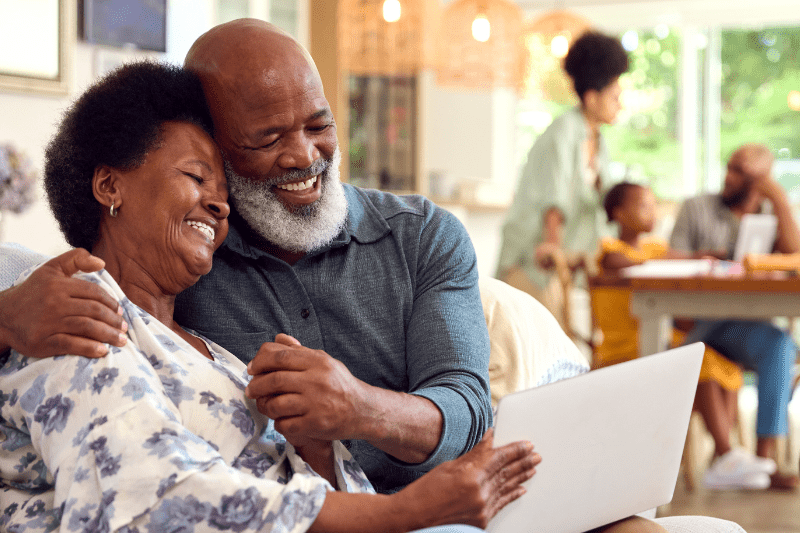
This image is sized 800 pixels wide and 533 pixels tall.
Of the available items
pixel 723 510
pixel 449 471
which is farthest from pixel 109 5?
pixel 723 510

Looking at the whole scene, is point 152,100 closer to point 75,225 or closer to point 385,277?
point 75,225

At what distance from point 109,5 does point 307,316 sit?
196 centimetres

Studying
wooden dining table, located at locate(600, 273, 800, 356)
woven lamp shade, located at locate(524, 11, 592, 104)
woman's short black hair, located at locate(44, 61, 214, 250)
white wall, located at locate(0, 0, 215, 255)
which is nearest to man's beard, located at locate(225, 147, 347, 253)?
woman's short black hair, located at locate(44, 61, 214, 250)

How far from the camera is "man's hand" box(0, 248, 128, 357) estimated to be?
3.03 feet

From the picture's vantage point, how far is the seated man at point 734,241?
325 cm

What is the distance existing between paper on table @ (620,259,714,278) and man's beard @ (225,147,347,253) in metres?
1.89

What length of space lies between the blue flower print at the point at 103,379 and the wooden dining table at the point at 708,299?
2305 mm

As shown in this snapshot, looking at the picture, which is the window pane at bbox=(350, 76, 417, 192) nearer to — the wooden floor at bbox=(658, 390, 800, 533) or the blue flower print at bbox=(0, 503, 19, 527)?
the wooden floor at bbox=(658, 390, 800, 533)

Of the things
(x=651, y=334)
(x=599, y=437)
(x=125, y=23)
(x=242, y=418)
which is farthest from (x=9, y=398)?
(x=651, y=334)

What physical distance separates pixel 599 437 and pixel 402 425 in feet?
0.82

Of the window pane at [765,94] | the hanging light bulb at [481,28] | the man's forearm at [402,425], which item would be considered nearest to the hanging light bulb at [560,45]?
the hanging light bulb at [481,28]

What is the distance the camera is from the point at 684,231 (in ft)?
12.6

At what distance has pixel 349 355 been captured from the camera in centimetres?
129

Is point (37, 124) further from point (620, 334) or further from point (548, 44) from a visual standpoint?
point (548, 44)
